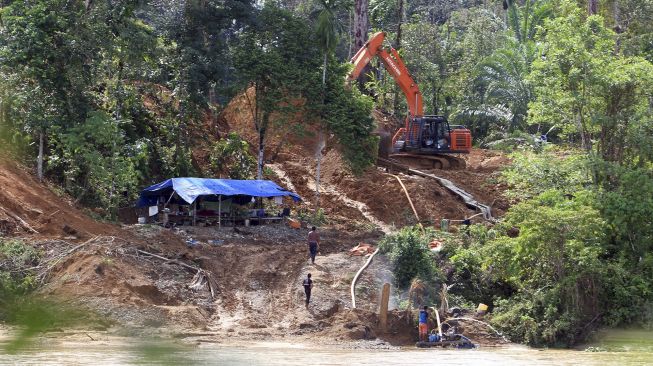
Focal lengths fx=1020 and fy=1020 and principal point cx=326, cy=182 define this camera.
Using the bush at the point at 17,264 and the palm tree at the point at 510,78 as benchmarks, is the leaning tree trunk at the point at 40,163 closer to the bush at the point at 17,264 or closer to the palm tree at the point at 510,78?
the bush at the point at 17,264

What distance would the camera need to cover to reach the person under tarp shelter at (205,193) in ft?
93.7

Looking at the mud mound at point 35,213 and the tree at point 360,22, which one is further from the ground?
the tree at point 360,22

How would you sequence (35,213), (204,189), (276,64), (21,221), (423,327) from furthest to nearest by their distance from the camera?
(276,64) < (204,189) < (35,213) < (21,221) < (423,327)

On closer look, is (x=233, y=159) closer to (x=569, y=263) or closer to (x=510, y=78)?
(x=569, y=263)

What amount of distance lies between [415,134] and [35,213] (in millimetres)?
16180

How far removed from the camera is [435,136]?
124 ft

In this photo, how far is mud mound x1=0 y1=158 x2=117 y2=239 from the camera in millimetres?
25406

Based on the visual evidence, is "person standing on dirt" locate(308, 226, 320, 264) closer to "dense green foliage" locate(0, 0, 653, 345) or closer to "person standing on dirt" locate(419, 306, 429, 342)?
"dense green foliage" locate(0, 0, 653, 345)

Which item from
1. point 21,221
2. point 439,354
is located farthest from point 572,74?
point 21,221

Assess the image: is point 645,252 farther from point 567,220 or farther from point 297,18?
point 297,18

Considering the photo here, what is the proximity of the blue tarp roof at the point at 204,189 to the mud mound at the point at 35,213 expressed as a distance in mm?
2290

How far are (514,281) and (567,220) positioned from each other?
2190 millimetres

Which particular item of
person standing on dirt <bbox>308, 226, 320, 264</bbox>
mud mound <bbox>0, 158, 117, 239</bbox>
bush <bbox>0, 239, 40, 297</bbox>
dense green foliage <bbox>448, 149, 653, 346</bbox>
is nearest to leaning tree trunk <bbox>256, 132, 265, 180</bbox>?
person standing on dirt <bbox>308, 226, 320, 264</bbox>

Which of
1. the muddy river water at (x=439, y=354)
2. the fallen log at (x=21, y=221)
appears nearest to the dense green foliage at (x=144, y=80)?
the fallen log at (x=21, y=221)
